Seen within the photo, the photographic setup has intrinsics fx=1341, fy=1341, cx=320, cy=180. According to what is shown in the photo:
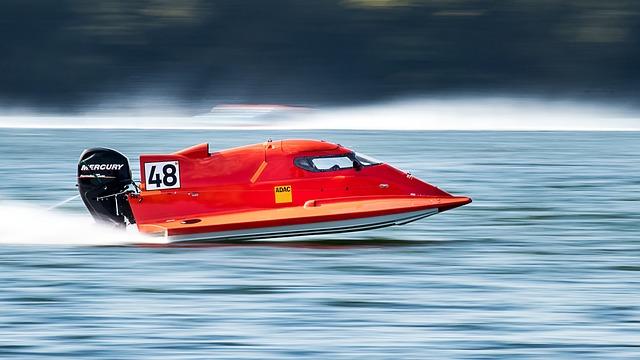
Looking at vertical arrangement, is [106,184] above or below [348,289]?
above

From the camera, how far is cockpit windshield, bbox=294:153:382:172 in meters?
14.0

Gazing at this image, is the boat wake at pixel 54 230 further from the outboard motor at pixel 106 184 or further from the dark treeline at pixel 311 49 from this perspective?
the dark treeline at pixel 311 49

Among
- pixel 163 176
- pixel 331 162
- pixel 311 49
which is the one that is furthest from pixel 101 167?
pixel 311 49

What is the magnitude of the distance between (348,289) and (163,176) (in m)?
2.96

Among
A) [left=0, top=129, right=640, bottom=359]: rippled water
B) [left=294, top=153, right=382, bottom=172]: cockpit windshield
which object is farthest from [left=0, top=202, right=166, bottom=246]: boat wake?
[left=294, top=153, right=382, bottom=172]: cockpit windshield

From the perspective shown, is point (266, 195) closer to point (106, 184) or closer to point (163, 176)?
point (163, 176)

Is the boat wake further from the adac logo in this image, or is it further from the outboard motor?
the adac logo

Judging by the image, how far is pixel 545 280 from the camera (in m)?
12.3

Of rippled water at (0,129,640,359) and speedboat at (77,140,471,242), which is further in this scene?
speedboat at (77,140,471,242)

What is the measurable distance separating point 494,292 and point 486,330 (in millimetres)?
1515

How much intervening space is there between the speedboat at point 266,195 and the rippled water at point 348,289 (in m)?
0.29

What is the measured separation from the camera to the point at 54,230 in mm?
15781

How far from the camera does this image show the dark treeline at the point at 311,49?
172ft

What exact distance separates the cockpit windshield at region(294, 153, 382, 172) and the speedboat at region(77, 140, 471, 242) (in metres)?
0.01
